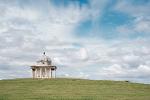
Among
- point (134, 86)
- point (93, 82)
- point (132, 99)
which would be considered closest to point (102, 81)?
point (93, 82)

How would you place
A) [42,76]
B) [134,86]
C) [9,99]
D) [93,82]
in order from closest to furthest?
[9,99]
[134,86]
[93,82]
[42,76]

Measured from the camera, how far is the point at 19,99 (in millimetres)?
41844

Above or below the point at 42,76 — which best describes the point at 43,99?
below

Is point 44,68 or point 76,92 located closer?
point 76,92

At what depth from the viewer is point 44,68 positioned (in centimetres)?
9038

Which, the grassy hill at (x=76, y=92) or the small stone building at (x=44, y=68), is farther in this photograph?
the small stone building at (x=44, y=68)

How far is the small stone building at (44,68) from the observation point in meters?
89.8

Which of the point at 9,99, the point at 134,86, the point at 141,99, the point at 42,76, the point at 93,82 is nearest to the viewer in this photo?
the point at 9,99

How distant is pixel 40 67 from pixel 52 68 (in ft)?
10.4

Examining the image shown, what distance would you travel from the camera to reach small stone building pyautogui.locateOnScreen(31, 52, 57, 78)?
8975 cm

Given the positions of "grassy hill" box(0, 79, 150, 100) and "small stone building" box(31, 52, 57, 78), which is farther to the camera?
"small stone building" box(31, 52, 57, 78)

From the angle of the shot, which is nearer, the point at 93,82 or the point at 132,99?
the point at 132,99

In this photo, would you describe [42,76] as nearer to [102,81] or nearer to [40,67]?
[40,67]

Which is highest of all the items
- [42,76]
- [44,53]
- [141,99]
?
[44,53]
